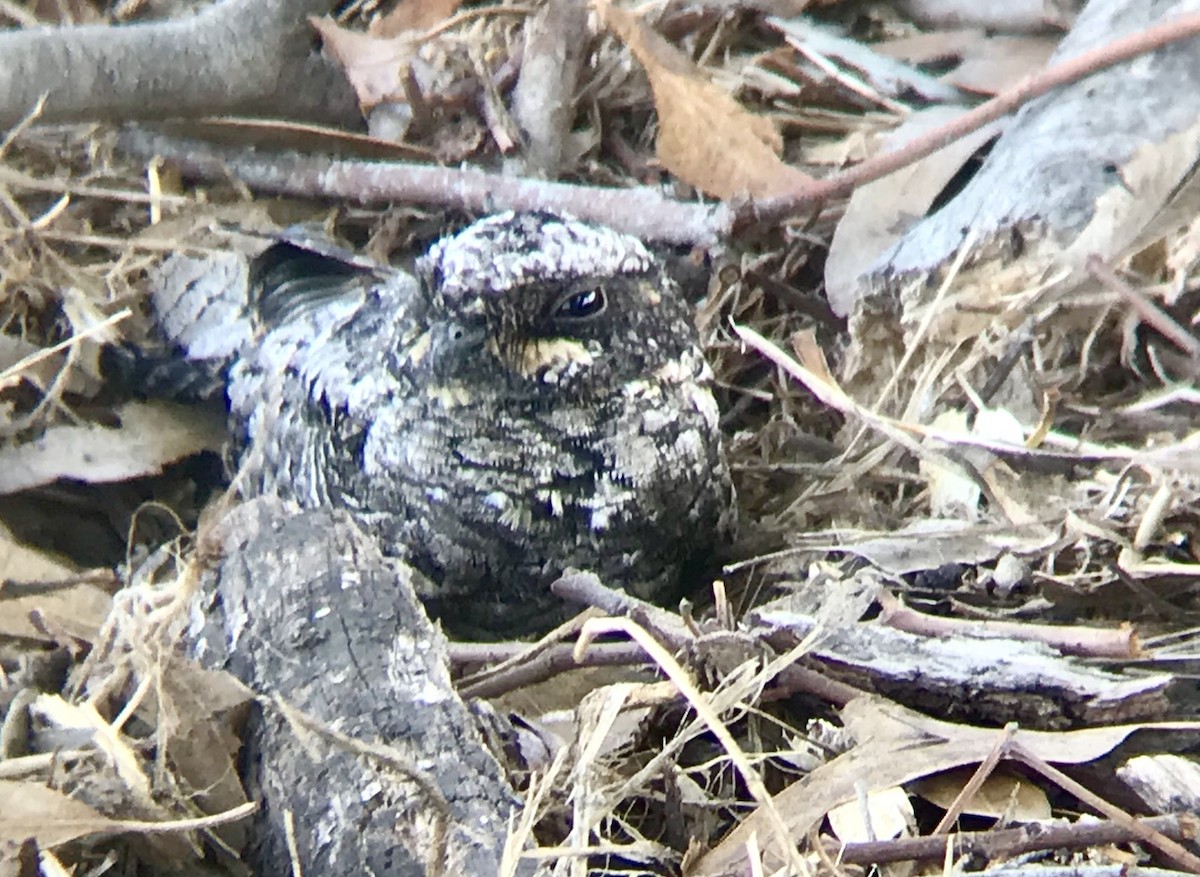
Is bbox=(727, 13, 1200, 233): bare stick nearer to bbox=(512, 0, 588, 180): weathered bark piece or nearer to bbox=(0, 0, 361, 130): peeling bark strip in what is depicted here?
bbox=(512, 0, 588, 180): weathered bark piece

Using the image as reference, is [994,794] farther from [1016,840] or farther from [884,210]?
[884,210]

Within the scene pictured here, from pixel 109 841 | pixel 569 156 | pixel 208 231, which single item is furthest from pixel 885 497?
pixel 208 231

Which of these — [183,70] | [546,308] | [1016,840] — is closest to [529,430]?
[546,308]

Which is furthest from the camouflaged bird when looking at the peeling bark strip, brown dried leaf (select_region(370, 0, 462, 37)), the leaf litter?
brown dried leaf (select_region(370, 0, 462, 37))

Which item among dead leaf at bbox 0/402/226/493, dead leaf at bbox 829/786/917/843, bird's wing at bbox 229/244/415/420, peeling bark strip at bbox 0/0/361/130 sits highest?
peeling bark strip at bbox 0/0/361/130

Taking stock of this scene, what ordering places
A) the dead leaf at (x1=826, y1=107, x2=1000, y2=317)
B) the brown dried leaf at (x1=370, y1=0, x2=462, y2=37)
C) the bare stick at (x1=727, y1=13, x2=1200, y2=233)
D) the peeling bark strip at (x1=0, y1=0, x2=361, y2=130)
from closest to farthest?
the bare stick at (x1=727, y1=13, x2=1200, y2=233) → the dead leaf at (x1=826, y1=107, x2=1000, y2=317) → the peeling bark strip at (x1=0, y1=0, x2=361, y2=130) → the brown dried leaf at (x1=370, y1=0, x2=462, y2=37)

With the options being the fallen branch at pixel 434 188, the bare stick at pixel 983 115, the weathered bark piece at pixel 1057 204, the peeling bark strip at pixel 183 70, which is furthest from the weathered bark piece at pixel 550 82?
the weathered bark piece at pixel 1057 204

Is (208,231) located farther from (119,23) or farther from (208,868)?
(208,868)
